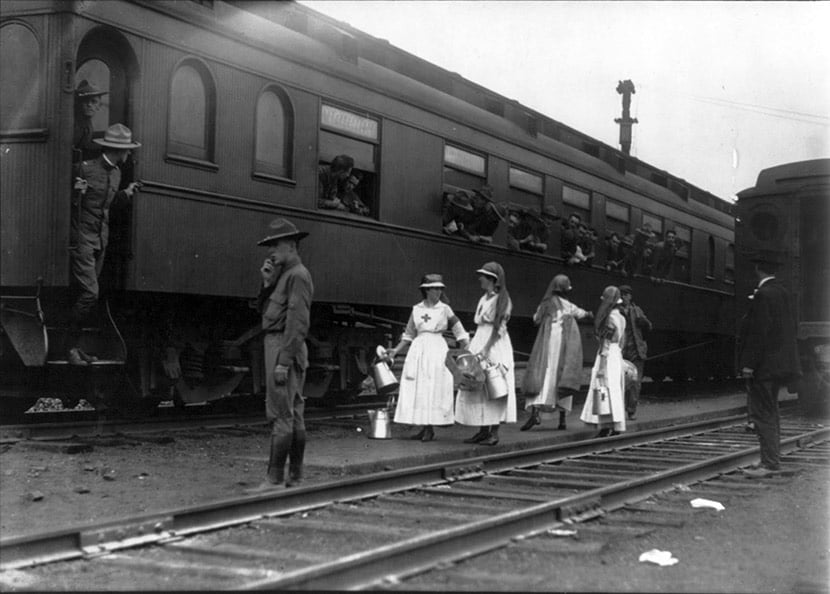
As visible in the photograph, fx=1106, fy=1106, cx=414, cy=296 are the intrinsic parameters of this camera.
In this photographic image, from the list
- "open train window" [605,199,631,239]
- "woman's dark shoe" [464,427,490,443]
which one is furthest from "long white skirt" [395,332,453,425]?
"open train window" [605,199,631,239]

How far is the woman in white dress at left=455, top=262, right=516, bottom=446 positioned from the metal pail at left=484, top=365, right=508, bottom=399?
0.05 meters

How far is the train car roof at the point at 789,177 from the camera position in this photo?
16344 mm

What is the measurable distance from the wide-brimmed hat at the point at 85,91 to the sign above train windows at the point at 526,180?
7.37 meters

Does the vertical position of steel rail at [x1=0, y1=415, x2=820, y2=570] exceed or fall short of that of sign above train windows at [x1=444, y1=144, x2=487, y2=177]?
it falls short

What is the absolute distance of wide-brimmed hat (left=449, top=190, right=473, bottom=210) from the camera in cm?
1370

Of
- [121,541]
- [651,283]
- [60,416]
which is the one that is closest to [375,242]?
[60,416]

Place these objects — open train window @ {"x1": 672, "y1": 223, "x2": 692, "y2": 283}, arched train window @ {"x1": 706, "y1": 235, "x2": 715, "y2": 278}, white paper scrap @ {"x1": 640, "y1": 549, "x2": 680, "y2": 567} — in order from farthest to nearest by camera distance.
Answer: arched train window @ {"x1": 706, "y1": 235, "x2": 715, "y2": 278} → open train window @ {"x1": 672, "y1": 223, "x2": 692, "y2": 283} → white paper scrap @ {"x1": 640, "y1": 549, "x2": 680, "y2": 567}

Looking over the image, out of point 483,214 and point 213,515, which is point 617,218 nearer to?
point 483,214

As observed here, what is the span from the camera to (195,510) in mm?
5789

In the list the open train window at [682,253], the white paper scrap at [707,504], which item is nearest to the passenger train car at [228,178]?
the white paper scrap at [707,504]

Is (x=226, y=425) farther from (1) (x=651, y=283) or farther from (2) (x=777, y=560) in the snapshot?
(1) (x=651, y=283)

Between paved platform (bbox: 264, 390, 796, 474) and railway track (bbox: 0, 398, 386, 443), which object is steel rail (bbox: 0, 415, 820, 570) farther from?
railway track (bbox: 0, 398, 386, 443)

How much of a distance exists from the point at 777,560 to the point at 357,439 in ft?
17.0

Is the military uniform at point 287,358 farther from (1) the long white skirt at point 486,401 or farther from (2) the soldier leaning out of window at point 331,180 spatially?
(2) the soldier leaning out of window at point 331,180
